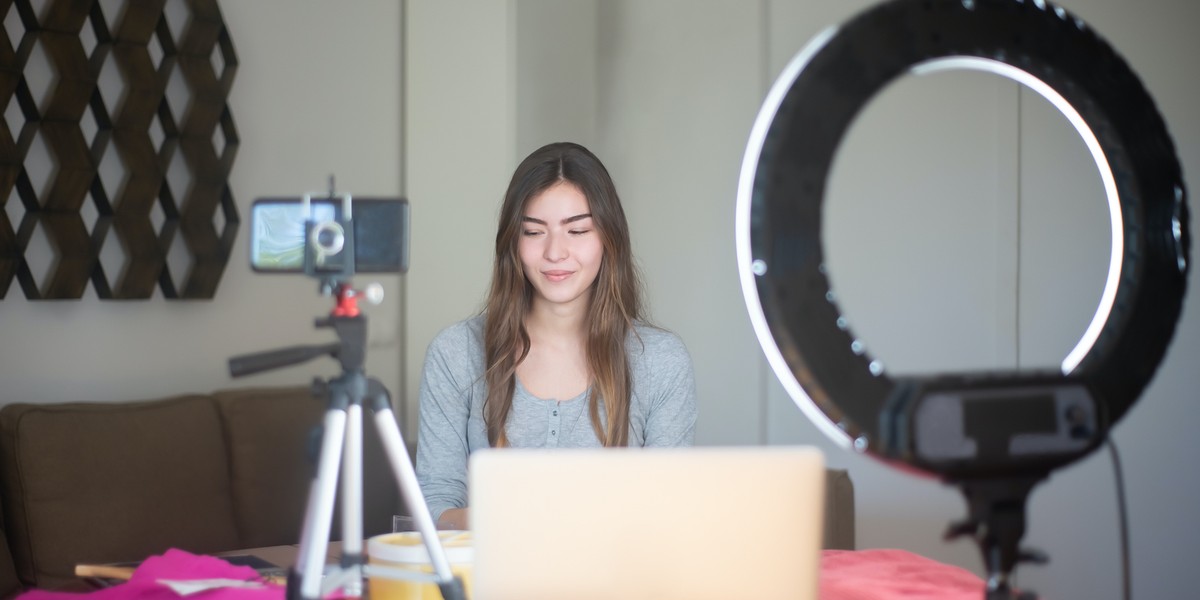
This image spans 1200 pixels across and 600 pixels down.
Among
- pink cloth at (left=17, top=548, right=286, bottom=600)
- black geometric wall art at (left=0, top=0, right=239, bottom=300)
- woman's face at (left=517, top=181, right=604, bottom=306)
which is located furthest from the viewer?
black geometric wall art at (left=0, top=0, right=239, bottom=300)

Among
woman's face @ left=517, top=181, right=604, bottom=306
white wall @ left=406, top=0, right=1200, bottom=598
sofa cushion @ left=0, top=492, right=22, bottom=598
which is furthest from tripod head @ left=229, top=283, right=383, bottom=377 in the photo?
white wall @ left=406, top=0, right=1200, bottom=598

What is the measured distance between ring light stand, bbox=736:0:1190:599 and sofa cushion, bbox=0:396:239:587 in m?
2.15

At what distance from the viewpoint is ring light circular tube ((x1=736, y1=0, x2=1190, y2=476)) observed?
64cm

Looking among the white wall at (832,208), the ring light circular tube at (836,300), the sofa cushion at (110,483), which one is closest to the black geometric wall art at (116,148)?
the sofa cushion at (110,483)

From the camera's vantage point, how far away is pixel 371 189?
136 inches

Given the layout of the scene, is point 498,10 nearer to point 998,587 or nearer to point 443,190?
point 443,190

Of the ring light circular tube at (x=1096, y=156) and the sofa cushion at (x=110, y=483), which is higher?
the ring light circular tube at (x=1096, y=156)

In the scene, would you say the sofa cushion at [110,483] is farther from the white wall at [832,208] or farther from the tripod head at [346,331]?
the tripod head at [346,331]

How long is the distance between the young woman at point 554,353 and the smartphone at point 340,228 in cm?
86

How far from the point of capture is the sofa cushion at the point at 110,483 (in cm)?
234

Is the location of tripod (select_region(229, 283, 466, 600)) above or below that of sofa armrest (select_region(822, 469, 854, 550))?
above

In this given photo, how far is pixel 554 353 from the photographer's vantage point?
7.09ft

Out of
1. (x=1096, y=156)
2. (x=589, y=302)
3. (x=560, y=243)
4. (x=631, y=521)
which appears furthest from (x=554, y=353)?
(x=1096, y=156)

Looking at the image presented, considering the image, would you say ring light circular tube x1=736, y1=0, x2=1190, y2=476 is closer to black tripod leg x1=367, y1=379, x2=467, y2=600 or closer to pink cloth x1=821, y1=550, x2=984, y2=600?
black tripod leg x1=367, y1=379, x2=467, y2=600
